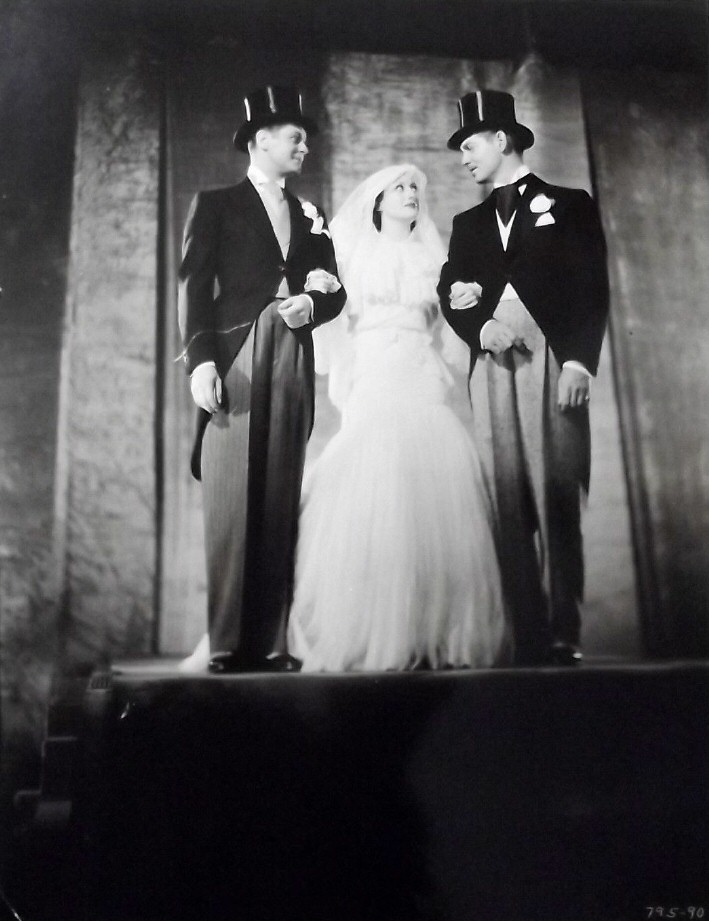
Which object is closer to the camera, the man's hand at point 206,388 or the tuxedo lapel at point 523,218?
the man's hand at point 206,388

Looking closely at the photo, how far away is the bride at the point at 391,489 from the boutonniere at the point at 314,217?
5cm

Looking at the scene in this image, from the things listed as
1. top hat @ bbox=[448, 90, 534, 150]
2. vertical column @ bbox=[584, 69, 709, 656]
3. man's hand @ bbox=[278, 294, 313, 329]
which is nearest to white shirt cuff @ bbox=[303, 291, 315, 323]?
man's hand @ bbox=[278, 294, 313, 329]

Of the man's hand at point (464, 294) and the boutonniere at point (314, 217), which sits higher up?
the boutonniere at point (314, 217)

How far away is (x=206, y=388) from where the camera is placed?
2775 millimetres

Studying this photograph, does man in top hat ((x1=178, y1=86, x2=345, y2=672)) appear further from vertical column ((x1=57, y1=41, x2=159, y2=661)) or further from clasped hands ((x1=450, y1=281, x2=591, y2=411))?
clasped hands ((x1=450, y1=281, x2=591, y2=411))

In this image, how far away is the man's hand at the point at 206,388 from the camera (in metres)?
2.78

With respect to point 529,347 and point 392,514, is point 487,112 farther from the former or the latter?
point 392,514

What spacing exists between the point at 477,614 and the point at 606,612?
433mm

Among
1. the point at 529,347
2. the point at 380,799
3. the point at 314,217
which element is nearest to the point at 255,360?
the point at 314,217

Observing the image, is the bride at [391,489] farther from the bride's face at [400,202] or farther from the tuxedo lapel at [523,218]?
the tuxedo lapel at [523,218]

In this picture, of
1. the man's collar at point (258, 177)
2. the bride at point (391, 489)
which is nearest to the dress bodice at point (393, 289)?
the bride at point (391, 489)

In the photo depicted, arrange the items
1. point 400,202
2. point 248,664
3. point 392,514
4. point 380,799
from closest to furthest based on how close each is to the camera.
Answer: point 380,799 → point 248,664 → point 392,514 → point 400,202

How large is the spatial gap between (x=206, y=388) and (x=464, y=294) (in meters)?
0.93

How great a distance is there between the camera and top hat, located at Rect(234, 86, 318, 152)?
302cm
